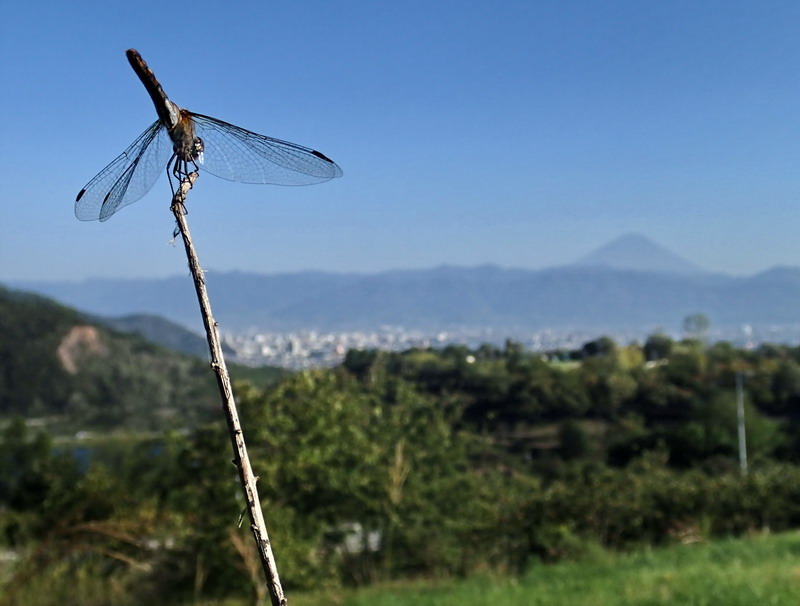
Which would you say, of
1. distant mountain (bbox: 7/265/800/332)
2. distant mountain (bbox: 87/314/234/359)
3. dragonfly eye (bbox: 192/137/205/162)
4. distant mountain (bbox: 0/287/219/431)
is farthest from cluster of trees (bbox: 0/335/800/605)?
distant mountain (bbox: 7/265/800/332)

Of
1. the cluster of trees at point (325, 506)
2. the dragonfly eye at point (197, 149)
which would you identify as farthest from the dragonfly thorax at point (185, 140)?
the cluster of trees at point (325, 506)

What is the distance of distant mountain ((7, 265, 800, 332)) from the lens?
225 ft

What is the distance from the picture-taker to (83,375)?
21.1m

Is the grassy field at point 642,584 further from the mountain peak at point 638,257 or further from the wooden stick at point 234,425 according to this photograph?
the mountain peak at point 638,257

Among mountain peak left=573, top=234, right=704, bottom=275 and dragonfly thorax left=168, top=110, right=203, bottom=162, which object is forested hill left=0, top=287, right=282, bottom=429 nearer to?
dragonfly thorax left=168, top=110, right=203, bottom=162

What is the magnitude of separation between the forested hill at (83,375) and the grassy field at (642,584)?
1289cm

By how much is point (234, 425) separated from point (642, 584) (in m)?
5.29

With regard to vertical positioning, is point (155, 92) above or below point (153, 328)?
below

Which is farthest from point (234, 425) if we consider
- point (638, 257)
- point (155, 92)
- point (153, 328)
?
point (638, 257)

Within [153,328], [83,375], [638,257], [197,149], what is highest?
[638,257]

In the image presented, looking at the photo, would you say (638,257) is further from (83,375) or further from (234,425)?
(234,425)

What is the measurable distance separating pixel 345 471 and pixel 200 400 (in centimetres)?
1284

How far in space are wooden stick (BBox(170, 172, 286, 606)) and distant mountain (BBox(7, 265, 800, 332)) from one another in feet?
169

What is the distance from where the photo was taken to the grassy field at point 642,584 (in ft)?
14.9
